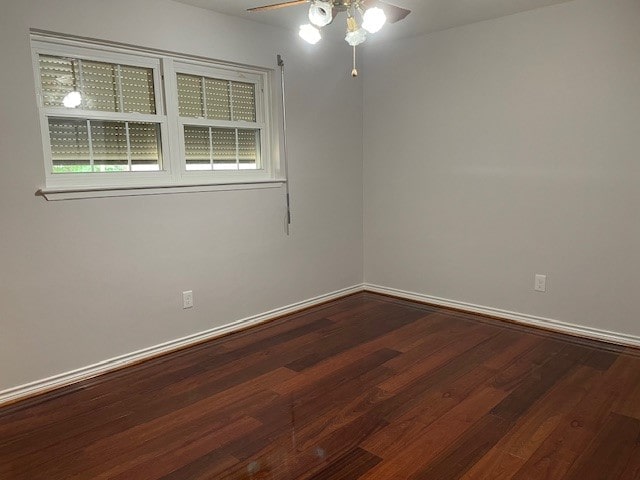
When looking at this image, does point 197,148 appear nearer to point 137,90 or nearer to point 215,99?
point 215,99

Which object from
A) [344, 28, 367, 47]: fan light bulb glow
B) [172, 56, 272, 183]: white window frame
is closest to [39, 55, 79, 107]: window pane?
[172, 56, 272, 183]: white window frame

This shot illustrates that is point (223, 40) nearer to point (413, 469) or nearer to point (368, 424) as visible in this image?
point (368, 424)

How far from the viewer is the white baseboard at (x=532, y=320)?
10.6 ft

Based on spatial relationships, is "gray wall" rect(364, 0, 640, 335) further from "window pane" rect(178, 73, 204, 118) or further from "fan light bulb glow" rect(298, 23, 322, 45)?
"fan light bulb glow" rect(298, 23, 322, 45)

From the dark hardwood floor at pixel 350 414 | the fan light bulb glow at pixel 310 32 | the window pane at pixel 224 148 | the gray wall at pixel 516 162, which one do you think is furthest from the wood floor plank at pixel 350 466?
the window pane at pixel 224 148

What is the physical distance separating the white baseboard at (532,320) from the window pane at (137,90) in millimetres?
2695

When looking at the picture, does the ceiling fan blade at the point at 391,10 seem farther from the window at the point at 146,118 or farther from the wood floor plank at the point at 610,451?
the wood floor plank at the point at 610,451

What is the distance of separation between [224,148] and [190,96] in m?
0.45

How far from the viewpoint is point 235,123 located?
356 cm

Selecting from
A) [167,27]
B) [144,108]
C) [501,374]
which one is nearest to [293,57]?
[167,27]

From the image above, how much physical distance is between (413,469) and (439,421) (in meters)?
0.42

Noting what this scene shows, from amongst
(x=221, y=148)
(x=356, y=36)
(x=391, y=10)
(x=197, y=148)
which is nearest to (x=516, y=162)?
(x=391, y=10)

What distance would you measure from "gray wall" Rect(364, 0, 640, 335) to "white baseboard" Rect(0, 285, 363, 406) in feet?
3.93

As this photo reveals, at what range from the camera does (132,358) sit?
121 inches
